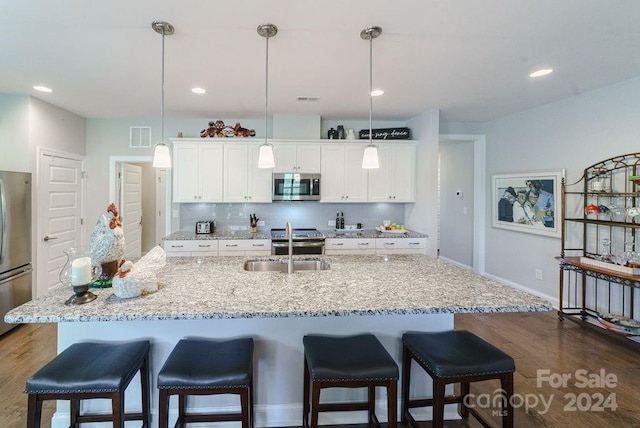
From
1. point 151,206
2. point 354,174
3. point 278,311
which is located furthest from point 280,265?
point 151,206

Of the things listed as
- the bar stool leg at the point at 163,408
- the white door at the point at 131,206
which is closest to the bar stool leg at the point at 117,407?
the bar stool leg at the point at 163,408

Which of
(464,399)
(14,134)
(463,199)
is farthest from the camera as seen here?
(463,199)

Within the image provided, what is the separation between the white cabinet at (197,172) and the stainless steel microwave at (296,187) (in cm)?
84

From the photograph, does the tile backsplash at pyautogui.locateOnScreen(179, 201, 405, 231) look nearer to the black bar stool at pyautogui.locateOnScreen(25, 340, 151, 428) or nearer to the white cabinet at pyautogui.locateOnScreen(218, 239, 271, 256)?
the white cabinet at pyautogui.locateOnScreen(218, 239, 271, 256)

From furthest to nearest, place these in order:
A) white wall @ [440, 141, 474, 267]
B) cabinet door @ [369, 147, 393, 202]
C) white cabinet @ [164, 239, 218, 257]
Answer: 1. white wall @ [440, 141, 474, 267]
2. cabinet door @ [369, 147, 393, 202]
3. white cabinet @ [164, 239, 218, 257]

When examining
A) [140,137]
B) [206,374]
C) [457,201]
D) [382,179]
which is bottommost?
[206,374]

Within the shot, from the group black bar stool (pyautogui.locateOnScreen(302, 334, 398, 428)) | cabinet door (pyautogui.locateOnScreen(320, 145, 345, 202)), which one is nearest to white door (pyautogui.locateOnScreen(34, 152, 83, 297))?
cabinet door (pyautogui.locateOnScreen(320, 145, 345, 202))

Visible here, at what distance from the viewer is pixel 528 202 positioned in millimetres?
4309

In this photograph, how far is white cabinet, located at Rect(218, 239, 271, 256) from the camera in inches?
164

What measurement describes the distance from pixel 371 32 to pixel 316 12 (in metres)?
0.45

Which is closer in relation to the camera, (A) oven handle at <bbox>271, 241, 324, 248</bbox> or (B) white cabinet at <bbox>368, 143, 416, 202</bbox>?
(A) oven handle at <bbox>271, 241, 324, 248</bbox>

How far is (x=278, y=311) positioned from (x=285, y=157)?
329 centimetres

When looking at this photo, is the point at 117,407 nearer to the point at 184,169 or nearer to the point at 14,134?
the point at 184,169

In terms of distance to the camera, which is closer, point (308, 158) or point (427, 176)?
A: point (427, 176)
